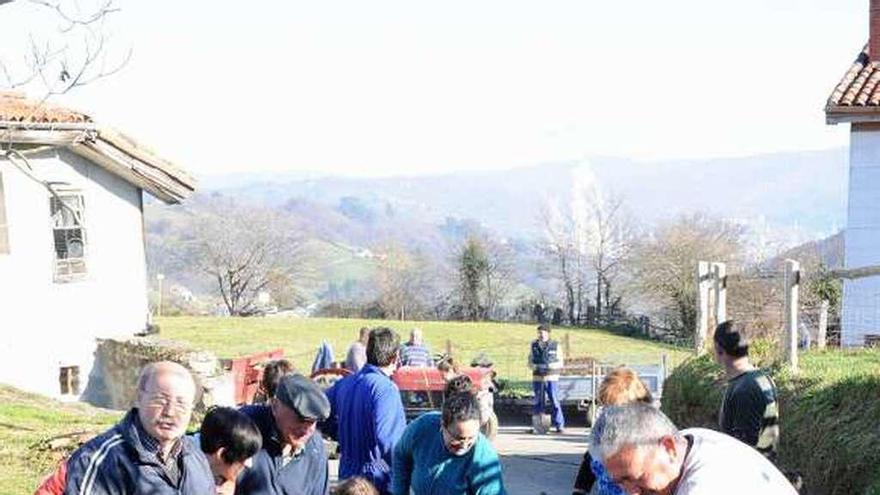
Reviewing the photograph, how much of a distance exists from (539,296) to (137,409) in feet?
194

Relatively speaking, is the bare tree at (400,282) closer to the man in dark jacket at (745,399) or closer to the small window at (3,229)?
the small window at (3,229)

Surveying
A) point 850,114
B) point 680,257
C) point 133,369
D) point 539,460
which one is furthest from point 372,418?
point 680,257

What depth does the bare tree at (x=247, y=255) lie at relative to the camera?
7838 centimetres

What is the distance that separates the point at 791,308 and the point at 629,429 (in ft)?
25.6

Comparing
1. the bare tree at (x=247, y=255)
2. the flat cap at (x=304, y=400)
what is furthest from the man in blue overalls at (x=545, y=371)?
the bare tree at (x=247, y=255)

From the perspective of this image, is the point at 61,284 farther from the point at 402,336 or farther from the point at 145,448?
the point at 145,448

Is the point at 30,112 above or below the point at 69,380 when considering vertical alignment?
above

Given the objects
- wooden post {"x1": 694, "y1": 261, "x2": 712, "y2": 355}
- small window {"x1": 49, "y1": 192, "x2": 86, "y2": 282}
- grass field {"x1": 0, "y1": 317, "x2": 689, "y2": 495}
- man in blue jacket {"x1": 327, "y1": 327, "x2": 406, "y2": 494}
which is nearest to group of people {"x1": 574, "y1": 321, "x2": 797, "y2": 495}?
man in blue jacket {"x1": 327, "y1": 327, "x2": 406, "y2": 494}

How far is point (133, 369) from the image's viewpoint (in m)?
21.9

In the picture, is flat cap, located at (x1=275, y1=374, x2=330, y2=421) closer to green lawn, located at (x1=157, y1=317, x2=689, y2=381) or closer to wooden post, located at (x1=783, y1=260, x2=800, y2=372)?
wooden post, located at (x1=783, y1=260, x2=800, y2=372)

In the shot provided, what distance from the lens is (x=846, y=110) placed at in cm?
2106

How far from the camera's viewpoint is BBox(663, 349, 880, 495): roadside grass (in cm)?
855

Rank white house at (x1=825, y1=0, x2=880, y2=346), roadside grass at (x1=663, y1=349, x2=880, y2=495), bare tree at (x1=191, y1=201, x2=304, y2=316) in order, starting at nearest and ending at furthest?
1. roadside grass at (x1=663, y1=349, x2=880, y2=495)
2. white house at (x1=825, y1=0, x2=880, y2=346)
3. bare tree at (x1=191, y1=201, x2=304, y2=316)

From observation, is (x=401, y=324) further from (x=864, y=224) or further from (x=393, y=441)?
(x=393, y=441)
